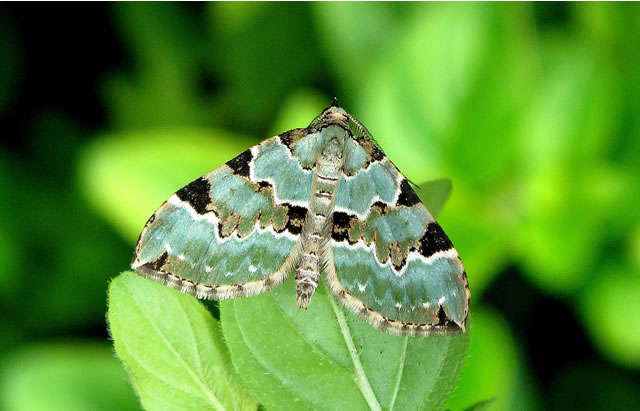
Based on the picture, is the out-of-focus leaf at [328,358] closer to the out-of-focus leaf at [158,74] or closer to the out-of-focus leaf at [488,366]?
the out-of-focus leaf at [488,366]

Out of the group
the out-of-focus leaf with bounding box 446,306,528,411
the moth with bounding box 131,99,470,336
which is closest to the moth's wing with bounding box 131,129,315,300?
the moth with bounding box 131,99,470,336

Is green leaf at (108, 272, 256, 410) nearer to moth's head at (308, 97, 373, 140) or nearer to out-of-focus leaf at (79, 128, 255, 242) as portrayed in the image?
moth's head at (308, 97, 373, 140)

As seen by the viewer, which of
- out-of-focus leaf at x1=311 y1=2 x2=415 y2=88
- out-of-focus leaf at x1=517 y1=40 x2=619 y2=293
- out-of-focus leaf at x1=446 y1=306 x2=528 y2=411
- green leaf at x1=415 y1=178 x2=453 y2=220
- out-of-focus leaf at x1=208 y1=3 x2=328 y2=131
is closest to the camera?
green leaf at x1=415 y1=178 x2=453 y2=220

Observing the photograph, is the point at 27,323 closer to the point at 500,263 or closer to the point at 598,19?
the point at 500,263

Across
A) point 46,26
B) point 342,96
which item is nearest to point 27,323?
point 46,26

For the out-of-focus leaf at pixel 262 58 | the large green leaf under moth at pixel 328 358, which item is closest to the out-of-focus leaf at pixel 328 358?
the large green leaf under moth at pixel 328 358

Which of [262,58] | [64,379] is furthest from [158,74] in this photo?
[64,379]
